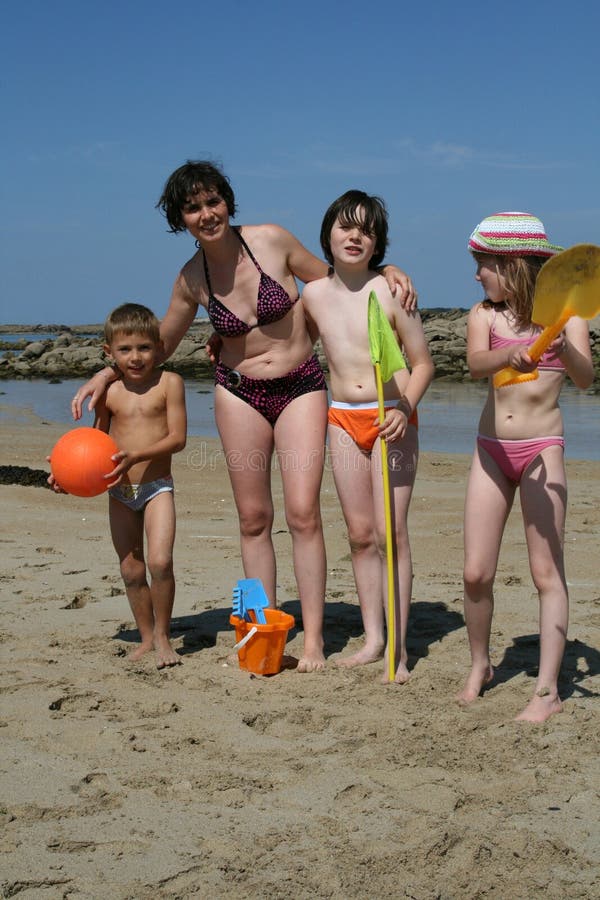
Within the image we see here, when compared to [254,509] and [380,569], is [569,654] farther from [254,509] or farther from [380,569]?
[254,509]

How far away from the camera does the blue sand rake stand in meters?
4.70

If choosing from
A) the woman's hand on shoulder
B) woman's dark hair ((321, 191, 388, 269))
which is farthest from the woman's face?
the woman's hand on shoulder

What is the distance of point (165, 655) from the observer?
4785 mm

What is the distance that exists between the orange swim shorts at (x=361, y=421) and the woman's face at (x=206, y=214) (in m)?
0.98

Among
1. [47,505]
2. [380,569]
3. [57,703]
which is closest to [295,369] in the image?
[380,569]

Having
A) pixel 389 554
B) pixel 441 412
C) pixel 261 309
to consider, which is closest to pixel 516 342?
pixel 389 554

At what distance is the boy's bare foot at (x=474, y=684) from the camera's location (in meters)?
4.17

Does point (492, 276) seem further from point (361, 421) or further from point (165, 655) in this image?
point (165, 655)

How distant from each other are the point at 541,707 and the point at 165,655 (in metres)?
1.79

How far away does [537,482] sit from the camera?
3939 millimetres

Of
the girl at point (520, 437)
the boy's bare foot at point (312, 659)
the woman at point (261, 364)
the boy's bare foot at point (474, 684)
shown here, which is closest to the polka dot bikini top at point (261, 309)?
the woman at point (261, 364)

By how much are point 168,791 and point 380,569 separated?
1.73 m

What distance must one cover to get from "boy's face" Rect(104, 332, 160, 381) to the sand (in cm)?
137

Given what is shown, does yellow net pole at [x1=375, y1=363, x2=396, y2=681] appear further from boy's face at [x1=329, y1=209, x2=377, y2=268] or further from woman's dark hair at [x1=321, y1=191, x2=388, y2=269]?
woman's dark hair at [x1=321, y1=191, x2=388, y2=269]
